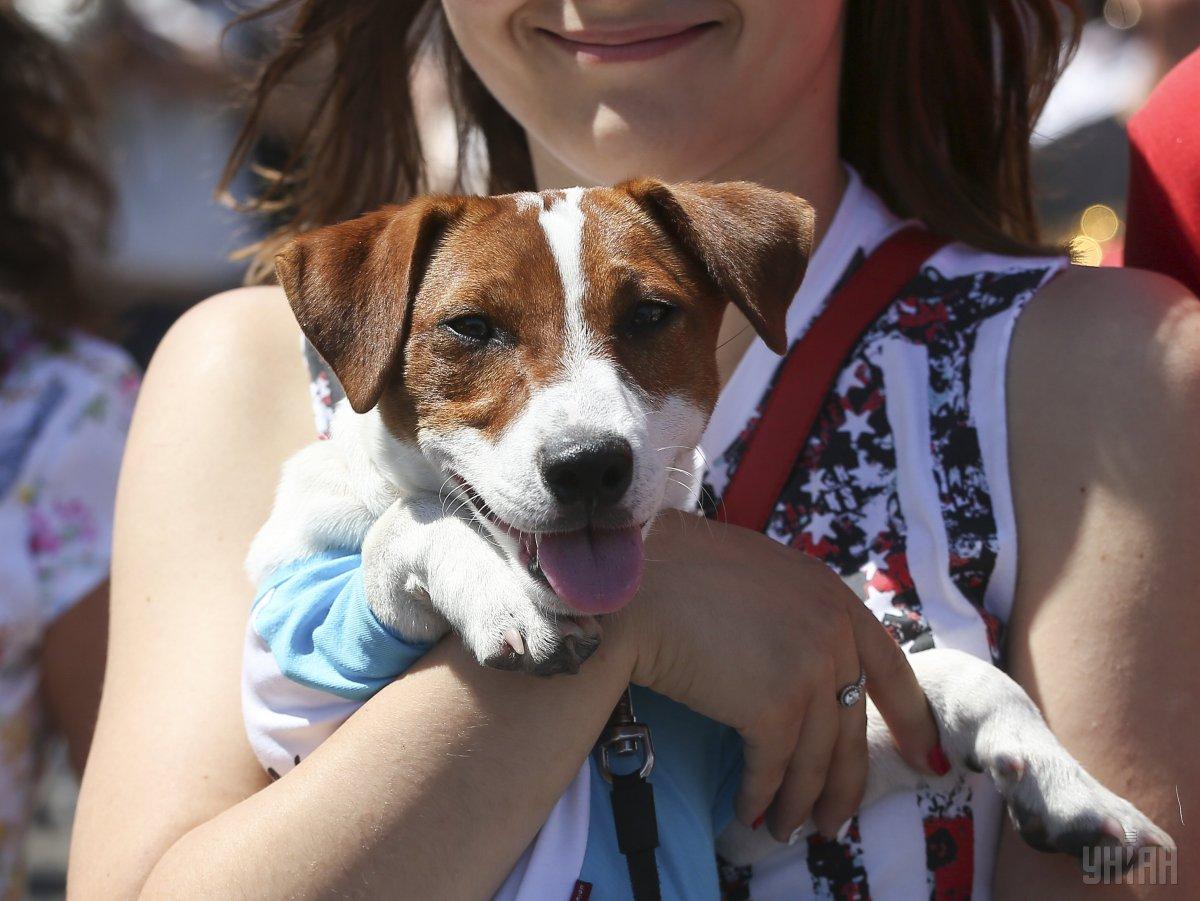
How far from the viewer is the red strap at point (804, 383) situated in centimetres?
246

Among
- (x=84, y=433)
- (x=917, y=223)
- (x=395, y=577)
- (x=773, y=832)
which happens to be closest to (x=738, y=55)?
(x=917, y=223)

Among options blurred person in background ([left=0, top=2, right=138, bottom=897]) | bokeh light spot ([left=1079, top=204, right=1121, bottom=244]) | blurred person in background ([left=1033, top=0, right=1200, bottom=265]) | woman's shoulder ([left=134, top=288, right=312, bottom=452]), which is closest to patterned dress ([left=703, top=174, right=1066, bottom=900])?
woman's shoulder ([left=134, top=288, right=312, bottom=452])

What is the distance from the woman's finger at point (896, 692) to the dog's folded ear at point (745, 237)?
51 centimetres

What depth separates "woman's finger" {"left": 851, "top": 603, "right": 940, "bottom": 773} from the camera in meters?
2.27

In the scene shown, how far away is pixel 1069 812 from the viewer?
85.3 inches

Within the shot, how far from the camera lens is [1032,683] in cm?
235

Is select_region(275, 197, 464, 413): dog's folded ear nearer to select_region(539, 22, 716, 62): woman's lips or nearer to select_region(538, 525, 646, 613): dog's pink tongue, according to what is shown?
select_region(538, 525, 646, 613): dog's pink tongue

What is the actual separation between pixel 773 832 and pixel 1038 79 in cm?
195

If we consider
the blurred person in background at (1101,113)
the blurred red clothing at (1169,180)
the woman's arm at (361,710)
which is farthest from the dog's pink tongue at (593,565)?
the blurred person in background at (1101,113)

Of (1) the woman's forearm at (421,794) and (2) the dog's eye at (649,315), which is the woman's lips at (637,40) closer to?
(2) the dog's eye at (649,315)

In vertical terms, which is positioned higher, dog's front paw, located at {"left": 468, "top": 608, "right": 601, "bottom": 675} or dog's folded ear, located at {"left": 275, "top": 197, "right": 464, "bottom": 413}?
dog's folded ear, located at {"left": 275, "top": 197, "right": 464, "bottom": 413}

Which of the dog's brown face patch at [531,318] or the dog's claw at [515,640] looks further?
the dog's brown face patch at [531,318]

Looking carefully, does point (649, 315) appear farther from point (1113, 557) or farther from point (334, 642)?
point (1113, 557)

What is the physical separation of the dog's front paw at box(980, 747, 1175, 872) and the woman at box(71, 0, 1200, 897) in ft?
0.22
